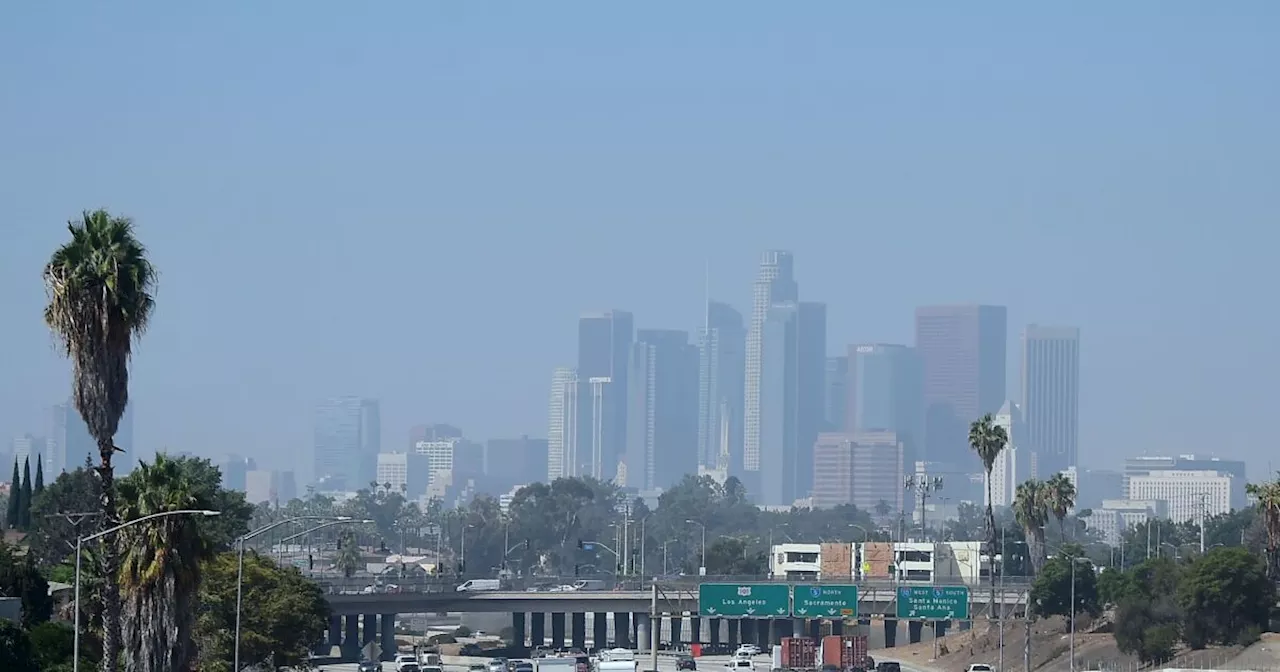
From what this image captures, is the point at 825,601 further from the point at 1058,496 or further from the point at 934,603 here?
the point at 1058,496

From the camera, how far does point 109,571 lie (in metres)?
63.3

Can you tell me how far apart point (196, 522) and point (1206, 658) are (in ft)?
269

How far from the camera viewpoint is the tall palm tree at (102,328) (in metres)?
62.3

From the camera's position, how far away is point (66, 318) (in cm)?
6291

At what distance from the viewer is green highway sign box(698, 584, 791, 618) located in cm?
15450

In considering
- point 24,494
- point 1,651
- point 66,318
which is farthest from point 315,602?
point 24,494

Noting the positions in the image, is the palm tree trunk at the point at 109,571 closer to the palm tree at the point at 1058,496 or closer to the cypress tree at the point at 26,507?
the cypress tree at the point at 26,507

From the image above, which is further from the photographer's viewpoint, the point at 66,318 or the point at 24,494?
the point at 24,494

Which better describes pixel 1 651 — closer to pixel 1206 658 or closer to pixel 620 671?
pixel 620 671

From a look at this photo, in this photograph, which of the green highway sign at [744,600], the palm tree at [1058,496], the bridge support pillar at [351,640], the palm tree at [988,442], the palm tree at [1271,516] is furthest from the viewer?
the bridge support pillar at [351,640]

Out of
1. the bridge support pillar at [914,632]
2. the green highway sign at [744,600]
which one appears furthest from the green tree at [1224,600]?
the bridge support pillar at [914,632]

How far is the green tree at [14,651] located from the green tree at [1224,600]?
277 ft

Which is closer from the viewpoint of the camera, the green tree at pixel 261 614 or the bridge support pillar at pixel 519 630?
the green tree at pixel 261 614

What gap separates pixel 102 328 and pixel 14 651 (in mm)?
12539
